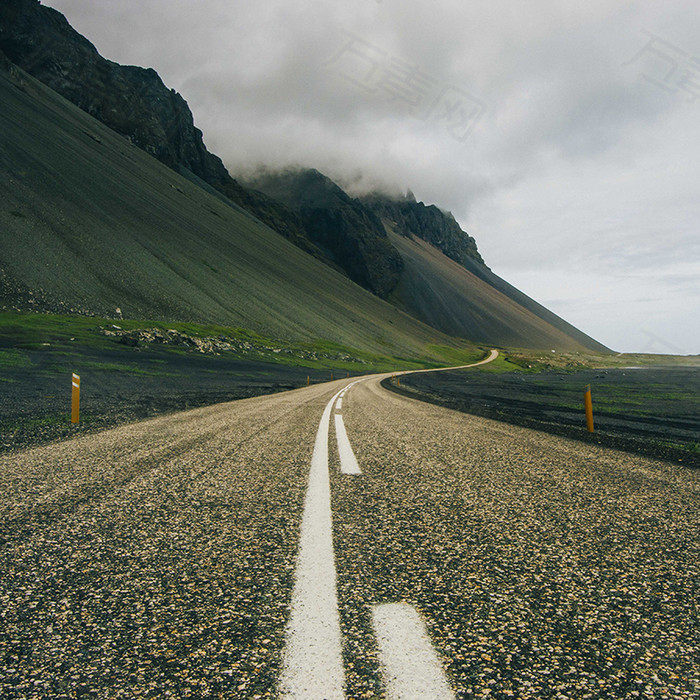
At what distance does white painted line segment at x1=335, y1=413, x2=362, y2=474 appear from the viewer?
5113 mm

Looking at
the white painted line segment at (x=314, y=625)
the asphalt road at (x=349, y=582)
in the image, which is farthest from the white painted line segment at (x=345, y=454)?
the white painted line segment at (x=314, y=625)

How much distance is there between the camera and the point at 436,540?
2994mm

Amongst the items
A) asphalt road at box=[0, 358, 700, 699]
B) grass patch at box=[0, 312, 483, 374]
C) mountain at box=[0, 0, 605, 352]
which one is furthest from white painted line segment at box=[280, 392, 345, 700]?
mountain at box=[0, 0, 605, 352]

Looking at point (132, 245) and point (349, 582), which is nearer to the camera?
point (349, 582)

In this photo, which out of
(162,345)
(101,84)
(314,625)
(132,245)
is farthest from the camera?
(101,84)

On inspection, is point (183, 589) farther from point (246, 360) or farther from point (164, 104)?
point (164, 104)

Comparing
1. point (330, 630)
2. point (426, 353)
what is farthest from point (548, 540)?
point (426, 353)

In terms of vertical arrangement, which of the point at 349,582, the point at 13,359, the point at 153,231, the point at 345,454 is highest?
the point at 153,231

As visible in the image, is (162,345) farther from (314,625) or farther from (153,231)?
(153,231)

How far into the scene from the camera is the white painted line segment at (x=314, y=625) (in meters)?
1.55

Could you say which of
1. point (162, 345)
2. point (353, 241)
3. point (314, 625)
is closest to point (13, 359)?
point (162, 345)

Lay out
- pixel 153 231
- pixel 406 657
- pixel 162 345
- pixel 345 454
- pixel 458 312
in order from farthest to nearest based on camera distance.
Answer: pixel 458 312 < pixel 153 231 < pixel 162 345 < pixel 345 454 < pixel 406 657

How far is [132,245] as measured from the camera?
62.9 meters

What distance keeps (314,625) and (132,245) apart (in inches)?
2753
